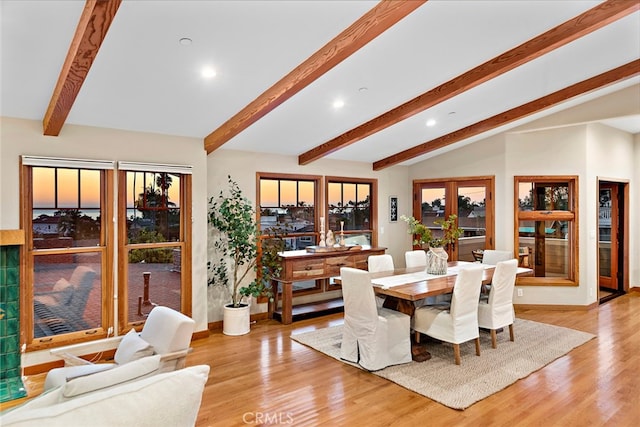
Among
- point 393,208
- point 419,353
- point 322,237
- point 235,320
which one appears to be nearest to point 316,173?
point 322,237

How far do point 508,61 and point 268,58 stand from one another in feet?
7.12

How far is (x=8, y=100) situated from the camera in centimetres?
312

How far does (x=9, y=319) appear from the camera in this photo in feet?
10.3

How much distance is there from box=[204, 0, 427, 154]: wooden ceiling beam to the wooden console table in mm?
1949

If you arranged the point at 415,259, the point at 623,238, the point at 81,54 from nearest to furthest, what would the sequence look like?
the point at 81,54 < the point at 415,259 < the point at 623,238

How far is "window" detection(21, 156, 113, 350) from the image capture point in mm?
3504

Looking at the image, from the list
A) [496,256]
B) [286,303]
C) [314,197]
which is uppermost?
[314,197]

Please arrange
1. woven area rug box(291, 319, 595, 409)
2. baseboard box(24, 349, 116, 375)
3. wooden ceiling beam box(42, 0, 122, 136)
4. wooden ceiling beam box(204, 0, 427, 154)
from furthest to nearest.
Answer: baseboard box(24, 349, 116, 375) < woven area rug box(291, 319, 595, 409) < wooden ceiling beam box(204, 0, 427, 154) < wooden ceiling beam box(42, 0, 122, 136)

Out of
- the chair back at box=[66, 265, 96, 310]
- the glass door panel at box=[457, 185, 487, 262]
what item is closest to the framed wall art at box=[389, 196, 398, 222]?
the glass door panel at box=[457, 185, 487, 262]

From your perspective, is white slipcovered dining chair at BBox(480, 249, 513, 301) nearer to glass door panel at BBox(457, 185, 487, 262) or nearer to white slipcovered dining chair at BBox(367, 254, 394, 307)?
glass door panel at BBox(457, 185, 487, 262)

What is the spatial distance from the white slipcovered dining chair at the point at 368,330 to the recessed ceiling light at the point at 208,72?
2.10 metres

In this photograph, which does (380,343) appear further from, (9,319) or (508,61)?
(9,319)

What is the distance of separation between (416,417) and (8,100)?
13.3 feet

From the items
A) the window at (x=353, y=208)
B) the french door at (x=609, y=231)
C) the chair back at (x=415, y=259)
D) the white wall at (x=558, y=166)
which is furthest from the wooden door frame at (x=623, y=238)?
the window at (x=353, y=208)
